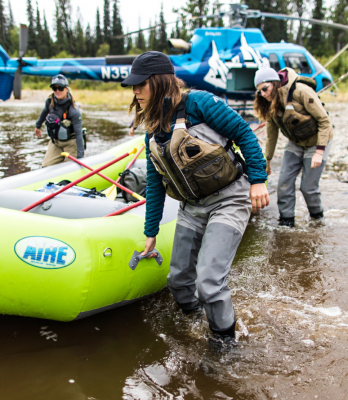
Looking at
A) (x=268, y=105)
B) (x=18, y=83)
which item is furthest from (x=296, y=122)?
(x=18, y=83)

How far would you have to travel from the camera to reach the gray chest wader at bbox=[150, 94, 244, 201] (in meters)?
1.95

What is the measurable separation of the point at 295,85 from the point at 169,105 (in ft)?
7.40

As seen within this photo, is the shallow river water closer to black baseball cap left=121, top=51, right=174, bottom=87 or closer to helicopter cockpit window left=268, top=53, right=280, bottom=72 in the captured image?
black baseball cap left=121, top=51, right=174, bottom=87

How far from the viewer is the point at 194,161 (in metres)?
1.96

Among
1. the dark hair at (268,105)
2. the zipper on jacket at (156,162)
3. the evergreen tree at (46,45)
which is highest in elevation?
the evergreen tree at (46,45)

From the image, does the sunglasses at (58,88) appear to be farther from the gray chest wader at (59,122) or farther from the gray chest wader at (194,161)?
the gray chest wader at (194,161)

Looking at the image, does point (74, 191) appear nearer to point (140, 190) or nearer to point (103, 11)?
point (140, 190)

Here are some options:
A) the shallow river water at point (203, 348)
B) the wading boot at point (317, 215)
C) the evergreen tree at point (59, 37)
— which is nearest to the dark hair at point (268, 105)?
the wading boot at point (317, 215)

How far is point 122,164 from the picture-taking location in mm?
5020

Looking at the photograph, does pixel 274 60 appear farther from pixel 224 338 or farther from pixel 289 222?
pixel 224 338

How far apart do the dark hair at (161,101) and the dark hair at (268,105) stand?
76.5 inches

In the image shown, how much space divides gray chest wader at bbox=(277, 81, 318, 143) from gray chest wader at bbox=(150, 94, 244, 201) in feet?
6.47

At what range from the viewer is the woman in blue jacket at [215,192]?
76.0 inches

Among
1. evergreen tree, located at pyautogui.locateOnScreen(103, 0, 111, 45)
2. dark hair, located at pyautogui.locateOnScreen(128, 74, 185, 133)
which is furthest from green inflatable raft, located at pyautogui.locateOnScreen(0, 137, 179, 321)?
evergreen tree, located at pyautogui.locateOnScreen(103, 0, 111, 45)
